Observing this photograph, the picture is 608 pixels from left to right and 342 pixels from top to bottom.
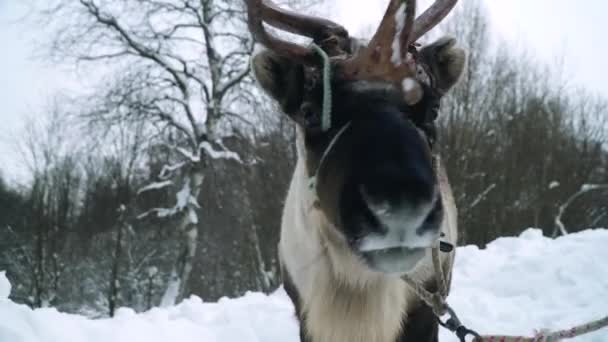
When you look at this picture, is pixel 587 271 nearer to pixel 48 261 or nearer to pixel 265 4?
pixel 265 4

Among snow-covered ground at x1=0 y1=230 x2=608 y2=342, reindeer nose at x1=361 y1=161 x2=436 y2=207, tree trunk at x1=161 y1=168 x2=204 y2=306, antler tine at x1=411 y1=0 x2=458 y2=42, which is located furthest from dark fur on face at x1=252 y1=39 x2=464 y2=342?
tree trunk at x1=161 y1=168 x2=204 y2=306

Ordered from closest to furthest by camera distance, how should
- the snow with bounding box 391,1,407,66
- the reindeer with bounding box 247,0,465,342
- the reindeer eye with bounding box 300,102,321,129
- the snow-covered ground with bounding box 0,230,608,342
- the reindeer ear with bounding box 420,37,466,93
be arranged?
the reindeer with bounding box 247,0,465,342 → the snow with bounding box 391,1,407,66 → the reindeer eye with bounding box 300,102,321,129 → the reindeer ear with bounding box 420,37,466,93 → the snow-covered ground with bounding box 0,230,608,342

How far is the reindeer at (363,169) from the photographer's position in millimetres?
1766

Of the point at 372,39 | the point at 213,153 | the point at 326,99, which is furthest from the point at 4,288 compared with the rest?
the point at 213,153

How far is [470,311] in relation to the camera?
6.26m

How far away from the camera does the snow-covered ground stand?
4.20m

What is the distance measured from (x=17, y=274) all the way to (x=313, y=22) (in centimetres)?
2778

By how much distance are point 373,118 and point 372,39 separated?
16.6 inches

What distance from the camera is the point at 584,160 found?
2708 cm

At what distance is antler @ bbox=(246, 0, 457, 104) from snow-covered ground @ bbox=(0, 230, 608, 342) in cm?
298

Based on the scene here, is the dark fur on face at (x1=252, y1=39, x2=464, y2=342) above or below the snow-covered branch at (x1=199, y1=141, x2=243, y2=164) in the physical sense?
above

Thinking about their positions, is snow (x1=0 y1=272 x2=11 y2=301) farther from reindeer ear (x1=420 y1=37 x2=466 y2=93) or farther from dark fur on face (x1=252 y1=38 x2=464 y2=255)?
reindeer ear (x1=420 y1=37 x2=466 y2=93)

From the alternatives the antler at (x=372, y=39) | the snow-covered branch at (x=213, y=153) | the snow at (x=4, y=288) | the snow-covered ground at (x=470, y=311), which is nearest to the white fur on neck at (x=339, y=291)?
the antler at (x=372, y=39)

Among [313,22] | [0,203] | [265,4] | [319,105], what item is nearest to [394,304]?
[319,105]
